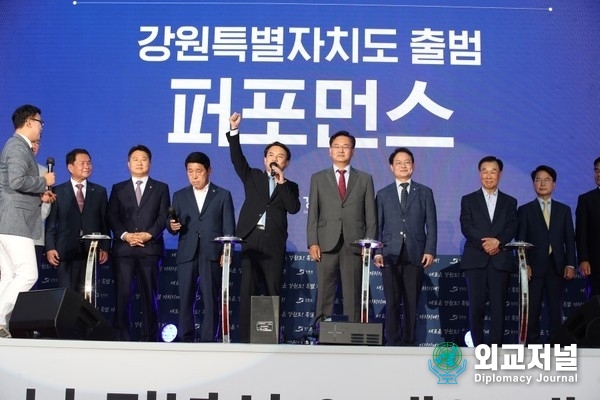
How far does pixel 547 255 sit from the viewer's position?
6016 millimetres

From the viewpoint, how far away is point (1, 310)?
4449 mm

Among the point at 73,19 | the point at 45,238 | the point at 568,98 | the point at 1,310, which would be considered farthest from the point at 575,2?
the point at 1,310

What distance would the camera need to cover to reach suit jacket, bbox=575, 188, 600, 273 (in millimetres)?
6020

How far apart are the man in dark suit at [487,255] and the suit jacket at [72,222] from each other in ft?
8.51

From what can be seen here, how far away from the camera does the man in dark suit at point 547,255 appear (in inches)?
236

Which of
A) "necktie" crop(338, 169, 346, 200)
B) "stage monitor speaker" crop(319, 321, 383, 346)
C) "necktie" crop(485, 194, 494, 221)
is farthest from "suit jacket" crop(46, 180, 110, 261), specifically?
"necktie" crop(485, 194, 494, 221)

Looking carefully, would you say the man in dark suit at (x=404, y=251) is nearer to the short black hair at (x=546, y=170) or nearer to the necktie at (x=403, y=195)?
the necktie at (x=403, y=195)

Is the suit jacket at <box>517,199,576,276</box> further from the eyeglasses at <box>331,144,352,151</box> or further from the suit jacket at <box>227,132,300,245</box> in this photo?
the suit jacket at <box>227,132,300,245</box>

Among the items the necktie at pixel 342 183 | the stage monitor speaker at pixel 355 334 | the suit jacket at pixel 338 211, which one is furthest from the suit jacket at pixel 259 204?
the stage monitor speaker at pixel 355 334

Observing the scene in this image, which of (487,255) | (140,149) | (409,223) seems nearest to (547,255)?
(487,255)

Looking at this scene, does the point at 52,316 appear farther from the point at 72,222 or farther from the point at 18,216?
the point at 72,222

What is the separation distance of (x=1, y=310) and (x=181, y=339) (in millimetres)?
1559

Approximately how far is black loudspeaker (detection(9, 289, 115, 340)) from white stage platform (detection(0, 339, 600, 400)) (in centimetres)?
34

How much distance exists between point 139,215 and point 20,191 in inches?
52.8
